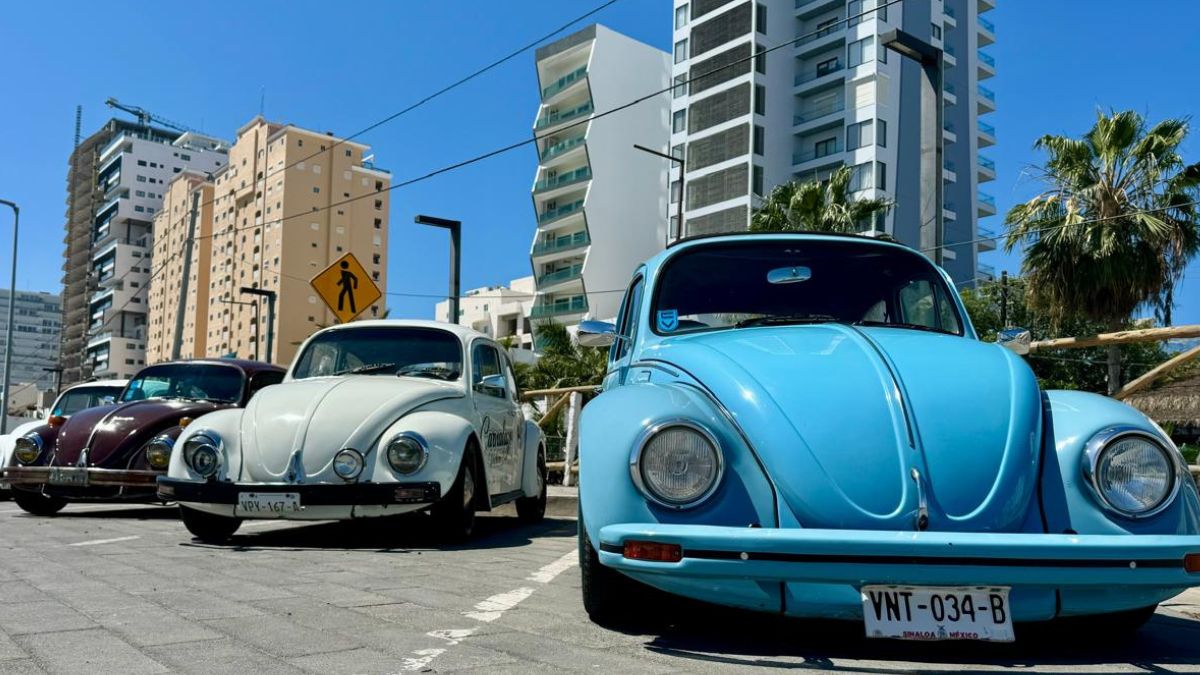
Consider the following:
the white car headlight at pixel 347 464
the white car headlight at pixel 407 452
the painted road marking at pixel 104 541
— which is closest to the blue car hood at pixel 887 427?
the white car headlight at pixel 407 452

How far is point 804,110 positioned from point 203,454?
5546 centimetres

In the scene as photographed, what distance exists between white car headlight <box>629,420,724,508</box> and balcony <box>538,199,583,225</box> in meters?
62.6

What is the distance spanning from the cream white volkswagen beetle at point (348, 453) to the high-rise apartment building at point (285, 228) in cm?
8745

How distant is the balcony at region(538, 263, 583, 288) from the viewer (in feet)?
215

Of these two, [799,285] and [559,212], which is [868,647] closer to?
[799,285]

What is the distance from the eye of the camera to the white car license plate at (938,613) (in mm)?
2896

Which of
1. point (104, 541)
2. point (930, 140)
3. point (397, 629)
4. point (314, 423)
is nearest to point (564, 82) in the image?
point (930, 140)

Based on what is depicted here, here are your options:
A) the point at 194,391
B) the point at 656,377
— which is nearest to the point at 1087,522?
the point at 656,377

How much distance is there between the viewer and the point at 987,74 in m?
66.6

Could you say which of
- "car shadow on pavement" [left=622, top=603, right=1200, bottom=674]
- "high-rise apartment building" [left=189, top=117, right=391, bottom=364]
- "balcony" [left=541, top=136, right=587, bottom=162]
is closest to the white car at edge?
"car shadow on pavement" [left=622, top=603, right=1200, bottom=674]

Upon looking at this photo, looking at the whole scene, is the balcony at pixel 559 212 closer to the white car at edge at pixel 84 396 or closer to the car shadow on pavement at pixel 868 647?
the white car at edge at pixel 84 396

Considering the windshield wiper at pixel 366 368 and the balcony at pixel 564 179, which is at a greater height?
the balcony at pixel 564 179

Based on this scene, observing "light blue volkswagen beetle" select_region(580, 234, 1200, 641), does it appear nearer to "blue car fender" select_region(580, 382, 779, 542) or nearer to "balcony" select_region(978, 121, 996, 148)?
"blue car fender" select_region(580, 382, 779, 542)

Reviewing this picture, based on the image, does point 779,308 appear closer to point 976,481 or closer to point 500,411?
point 976,481
